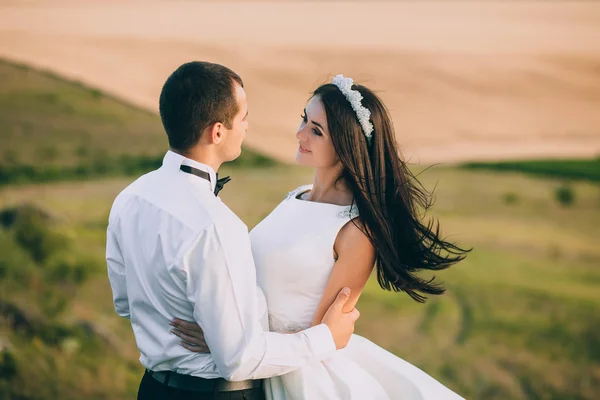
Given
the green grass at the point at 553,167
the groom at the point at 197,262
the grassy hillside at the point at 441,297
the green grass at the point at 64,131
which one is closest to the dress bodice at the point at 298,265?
the groom at the point at 197,262

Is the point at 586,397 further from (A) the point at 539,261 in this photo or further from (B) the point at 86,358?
(B) the point at 86,358

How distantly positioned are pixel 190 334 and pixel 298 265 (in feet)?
1.81

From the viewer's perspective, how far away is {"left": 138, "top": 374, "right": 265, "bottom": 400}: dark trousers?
2070 mm

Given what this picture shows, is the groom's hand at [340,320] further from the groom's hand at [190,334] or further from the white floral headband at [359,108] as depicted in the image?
the white floral headband at [359,108]

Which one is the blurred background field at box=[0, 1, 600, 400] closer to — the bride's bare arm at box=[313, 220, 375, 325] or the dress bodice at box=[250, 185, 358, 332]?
the dress bodice at box=[250, 185, 358, 332]

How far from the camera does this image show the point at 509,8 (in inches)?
286

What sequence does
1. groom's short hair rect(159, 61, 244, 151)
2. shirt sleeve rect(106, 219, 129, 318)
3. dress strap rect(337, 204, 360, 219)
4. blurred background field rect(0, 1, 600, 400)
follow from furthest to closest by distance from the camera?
blurred background field rect(0, 1, 600, 400), dress strap rect(337, 204, 360, 219), shirt sleeve rect(106, 219, 129, 318), groom's short hair rect(159, 61, 244, 151)

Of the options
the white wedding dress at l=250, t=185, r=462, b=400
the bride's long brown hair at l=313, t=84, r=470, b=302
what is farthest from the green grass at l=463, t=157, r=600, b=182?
the white wedding dress at l=250, t=185, r=462, b=400

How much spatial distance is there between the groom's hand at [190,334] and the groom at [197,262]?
23mm

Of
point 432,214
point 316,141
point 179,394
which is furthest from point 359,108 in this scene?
point 432,214

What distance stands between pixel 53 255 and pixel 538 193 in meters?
4.85

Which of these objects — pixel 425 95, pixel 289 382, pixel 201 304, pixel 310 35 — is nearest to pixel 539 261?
pixel 425 95

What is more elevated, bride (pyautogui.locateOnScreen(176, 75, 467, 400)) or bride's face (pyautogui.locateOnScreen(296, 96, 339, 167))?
bride's face (pyautogui.locateOnScreen(296, 96, 339, 167))

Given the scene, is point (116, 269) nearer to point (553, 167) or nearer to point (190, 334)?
point (190, 334)
